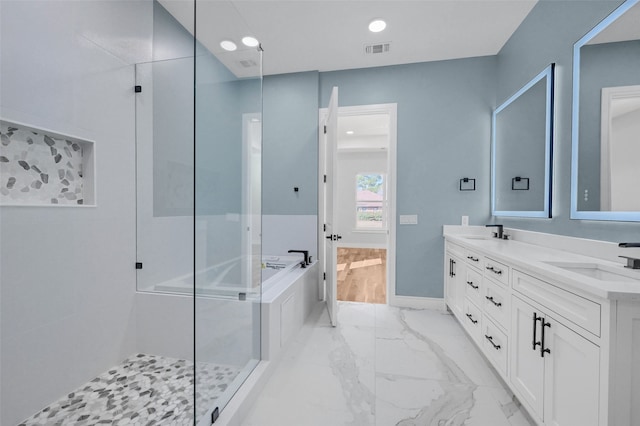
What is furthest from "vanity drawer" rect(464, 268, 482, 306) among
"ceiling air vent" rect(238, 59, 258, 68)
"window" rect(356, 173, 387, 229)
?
"window" rect(356, 173, 387, 229)

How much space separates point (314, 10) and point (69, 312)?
2.76 m

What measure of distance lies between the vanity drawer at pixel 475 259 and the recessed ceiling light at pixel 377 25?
2118 mm

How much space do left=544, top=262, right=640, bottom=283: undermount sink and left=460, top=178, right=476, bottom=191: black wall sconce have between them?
1533mm

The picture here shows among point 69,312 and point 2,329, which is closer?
point 2,329

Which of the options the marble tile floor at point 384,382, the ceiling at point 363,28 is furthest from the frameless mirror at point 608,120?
the marble tile floor at point 384,382

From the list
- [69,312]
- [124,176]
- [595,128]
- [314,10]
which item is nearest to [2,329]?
[69,312]

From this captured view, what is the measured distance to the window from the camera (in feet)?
23.6

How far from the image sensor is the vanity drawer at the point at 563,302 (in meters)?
0.97

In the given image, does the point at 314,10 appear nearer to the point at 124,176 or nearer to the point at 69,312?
the point at 124,176

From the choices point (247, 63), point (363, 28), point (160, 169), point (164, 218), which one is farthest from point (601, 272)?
point (160, 169)

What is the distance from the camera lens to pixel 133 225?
201 centimetres

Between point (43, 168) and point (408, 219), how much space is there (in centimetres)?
300

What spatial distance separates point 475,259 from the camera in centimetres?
206

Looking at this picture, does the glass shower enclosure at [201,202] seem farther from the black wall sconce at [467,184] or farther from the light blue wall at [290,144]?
the black wall sconce at [467,184]
